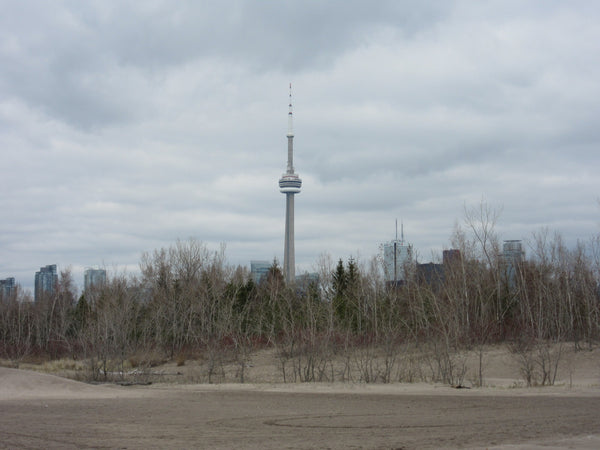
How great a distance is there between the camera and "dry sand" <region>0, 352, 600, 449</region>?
576 inches

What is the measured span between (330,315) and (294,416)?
17.5 meters

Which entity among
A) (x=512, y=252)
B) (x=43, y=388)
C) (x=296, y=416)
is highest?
(x=512, y=252)

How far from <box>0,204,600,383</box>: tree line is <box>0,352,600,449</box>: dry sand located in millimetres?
4992

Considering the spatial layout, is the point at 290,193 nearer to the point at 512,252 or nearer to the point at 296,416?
the point at 512,252

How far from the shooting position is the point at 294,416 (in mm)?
19656

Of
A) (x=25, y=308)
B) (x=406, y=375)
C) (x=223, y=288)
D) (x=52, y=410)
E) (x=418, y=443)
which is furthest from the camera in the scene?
(x=25, y=308)

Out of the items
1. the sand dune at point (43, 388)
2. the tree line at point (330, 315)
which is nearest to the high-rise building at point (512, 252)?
the tree line at point (330, 315)

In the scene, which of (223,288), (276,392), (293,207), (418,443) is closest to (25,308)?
(223,288)

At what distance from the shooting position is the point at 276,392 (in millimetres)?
28422

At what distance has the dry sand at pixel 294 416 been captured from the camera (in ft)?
48.0

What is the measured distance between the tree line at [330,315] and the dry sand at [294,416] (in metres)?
4.99

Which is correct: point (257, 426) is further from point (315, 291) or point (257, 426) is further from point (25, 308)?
point (25, 308)

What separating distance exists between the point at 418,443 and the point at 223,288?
5238 cm

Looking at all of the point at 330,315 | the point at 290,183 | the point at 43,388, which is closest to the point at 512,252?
the point at 330,315
